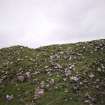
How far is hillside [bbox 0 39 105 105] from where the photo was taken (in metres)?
39.6

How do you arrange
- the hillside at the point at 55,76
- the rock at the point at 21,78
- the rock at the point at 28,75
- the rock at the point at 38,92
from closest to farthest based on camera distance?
1. the hillside at the point at 55,76
2. the rock at the point at 38,92
3. the rock at the point at 21,78
4. the rock at the point at 28,75

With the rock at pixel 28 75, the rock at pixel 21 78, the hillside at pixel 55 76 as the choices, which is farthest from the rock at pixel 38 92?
the rock at pixel 21 78

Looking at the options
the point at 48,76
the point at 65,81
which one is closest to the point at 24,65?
the point at 48,76

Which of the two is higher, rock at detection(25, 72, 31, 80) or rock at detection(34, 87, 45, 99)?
rock at detection(25, 72, 31, 80)

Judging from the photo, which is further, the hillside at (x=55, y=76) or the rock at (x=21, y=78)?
the rock at (x=21, y=78)

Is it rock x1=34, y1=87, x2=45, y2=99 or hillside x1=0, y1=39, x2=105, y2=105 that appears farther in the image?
rock x1=34, y1=87, x2=45, y2=99

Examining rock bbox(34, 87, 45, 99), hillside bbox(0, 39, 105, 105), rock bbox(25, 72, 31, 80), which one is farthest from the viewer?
rock bbox(25, 72, 31, 80)

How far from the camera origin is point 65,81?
42.5m

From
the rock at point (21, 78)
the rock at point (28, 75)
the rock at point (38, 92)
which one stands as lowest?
the rock at point (38, 92)

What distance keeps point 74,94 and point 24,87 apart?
24.7 ft

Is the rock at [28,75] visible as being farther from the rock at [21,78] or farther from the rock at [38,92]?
the rock at [38,92]

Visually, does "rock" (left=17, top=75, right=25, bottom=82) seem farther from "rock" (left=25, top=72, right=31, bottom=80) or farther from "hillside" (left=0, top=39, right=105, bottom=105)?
"rock" (left=25, top=72, right=31, bottom=80)

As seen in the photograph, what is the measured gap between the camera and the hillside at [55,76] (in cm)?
3956

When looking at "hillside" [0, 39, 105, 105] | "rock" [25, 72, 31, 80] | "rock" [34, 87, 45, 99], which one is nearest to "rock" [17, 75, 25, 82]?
"hillside" [0, 39, 105, 105]
